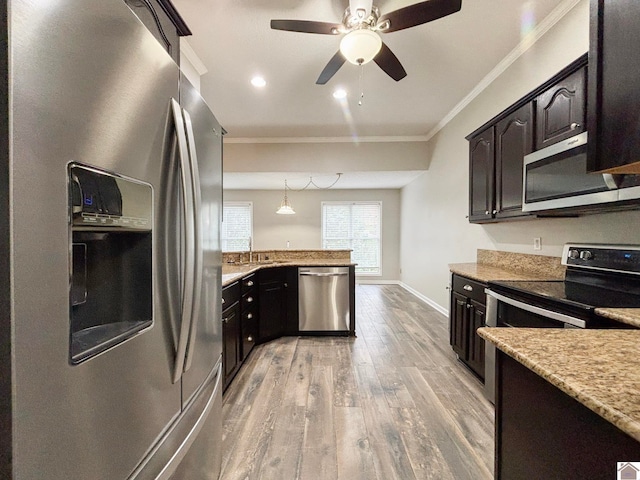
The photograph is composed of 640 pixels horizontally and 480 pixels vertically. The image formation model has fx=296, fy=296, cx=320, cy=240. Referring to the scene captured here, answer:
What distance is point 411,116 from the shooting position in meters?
4.31

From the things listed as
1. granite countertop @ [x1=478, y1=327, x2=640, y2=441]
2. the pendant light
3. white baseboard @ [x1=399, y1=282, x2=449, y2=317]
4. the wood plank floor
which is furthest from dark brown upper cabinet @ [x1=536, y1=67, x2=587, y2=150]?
the pendant light

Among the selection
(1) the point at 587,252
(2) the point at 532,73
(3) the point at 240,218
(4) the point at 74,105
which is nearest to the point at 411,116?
(2) the point at 532,73

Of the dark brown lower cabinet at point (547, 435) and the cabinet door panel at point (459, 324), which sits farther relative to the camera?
the cabinet door panel at point (459, 324)

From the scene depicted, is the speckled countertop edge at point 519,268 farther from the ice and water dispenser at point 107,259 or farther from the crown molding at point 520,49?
the ice and water dispenser at point 107,259

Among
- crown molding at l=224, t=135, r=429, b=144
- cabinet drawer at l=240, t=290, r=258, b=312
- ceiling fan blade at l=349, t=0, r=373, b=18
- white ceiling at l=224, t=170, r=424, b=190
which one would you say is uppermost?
crown molding at l=224, t=135, r=429, b=144

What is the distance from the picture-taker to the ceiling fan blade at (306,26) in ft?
6.52

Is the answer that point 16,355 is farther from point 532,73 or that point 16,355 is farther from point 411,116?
point 411,116

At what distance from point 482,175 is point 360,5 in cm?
187

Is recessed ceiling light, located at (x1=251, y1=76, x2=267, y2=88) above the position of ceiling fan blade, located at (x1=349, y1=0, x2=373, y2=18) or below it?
above

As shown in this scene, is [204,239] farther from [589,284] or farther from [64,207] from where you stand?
[589,284]

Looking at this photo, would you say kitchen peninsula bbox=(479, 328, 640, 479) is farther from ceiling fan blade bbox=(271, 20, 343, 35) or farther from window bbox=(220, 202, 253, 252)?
window bbox=(220, 202, 253, 252)

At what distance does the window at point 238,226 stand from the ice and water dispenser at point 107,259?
7.24 metres

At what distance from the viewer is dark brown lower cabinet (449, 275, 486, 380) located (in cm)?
239

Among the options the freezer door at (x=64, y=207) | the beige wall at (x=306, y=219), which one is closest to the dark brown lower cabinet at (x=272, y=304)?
the freezer door at (x=64, y=207)
